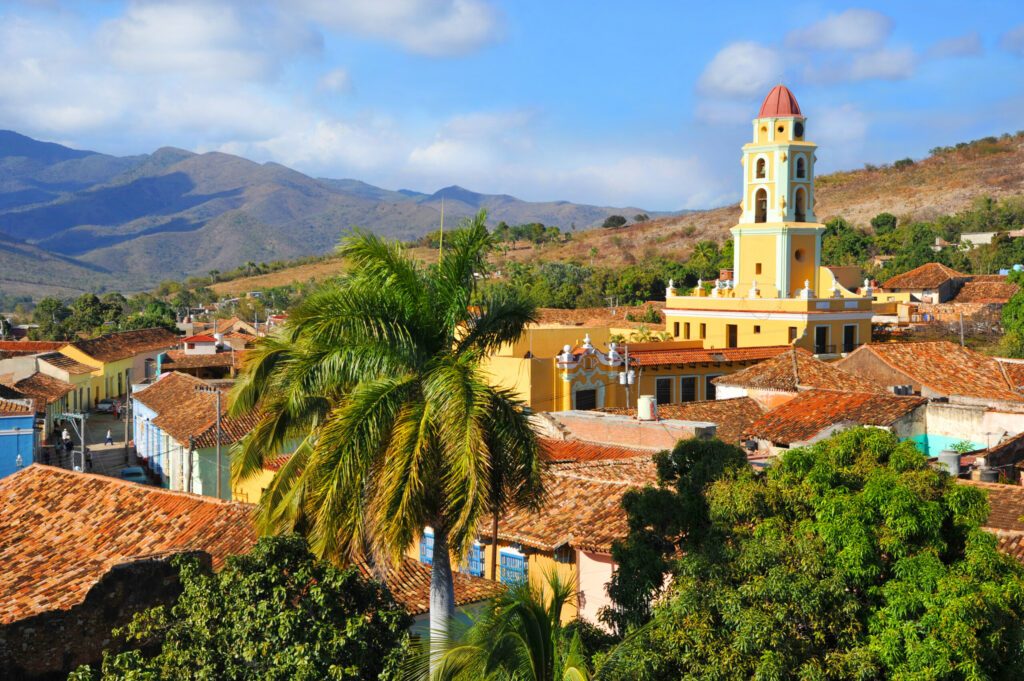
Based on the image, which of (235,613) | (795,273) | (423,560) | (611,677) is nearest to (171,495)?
(423,560)

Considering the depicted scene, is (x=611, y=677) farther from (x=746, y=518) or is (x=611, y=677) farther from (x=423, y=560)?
(x=423, y=560)

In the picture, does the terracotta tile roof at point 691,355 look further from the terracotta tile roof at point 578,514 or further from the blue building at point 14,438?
the blue building at point 14,438

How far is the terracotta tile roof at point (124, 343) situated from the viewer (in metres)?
55.3

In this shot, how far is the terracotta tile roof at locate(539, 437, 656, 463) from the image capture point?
65.7 ft

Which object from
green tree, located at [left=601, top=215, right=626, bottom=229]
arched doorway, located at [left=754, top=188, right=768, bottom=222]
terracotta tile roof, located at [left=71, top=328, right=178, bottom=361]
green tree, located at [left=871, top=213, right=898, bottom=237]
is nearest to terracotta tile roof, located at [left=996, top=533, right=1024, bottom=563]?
arched doorway, located at [left=754, top=188, right=768, bottom=222]

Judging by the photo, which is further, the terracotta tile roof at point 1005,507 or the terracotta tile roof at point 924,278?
the terracotta tile roof at point 924,278

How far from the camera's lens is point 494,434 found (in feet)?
28.8

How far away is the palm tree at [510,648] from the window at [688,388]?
26.2 m

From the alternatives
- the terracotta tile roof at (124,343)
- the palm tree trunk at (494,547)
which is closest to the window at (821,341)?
the palm tree trunk at (494,547)

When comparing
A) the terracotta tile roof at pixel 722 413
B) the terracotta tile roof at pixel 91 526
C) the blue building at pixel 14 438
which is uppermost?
the terracotta tile roof at pixel 722 413

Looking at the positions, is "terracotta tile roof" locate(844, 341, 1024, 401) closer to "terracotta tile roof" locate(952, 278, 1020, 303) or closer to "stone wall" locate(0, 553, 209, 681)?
"stone wall" locate(0, 553, 209, 681)

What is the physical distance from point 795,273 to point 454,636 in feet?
115

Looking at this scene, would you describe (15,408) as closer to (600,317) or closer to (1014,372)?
(1014,372)

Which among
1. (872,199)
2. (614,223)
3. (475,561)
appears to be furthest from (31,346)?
(614,223)
